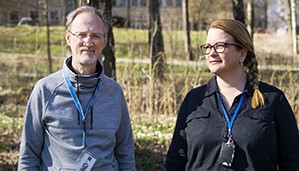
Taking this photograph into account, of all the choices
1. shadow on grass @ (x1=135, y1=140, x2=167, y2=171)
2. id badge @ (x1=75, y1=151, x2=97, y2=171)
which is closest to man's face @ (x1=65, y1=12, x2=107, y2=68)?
id badge @ (x1=75, y1=151, x2=97, y2=171)

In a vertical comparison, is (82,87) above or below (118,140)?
above

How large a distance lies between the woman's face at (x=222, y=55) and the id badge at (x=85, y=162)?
0.84 m

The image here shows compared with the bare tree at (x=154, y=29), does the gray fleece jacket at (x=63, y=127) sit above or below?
below

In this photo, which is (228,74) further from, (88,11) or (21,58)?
(21,58)

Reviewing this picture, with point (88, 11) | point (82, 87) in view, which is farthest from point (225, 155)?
point (88, 11)

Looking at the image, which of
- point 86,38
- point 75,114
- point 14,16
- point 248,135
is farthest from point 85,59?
point 14,16

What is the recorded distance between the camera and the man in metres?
2.95

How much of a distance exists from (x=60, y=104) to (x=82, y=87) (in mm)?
153

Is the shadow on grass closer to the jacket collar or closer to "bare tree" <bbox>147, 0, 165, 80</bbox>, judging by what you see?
the jacket collar

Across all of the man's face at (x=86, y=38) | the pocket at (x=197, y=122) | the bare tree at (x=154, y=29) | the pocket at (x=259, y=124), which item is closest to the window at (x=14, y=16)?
the bare tree at (x=154, y=29)


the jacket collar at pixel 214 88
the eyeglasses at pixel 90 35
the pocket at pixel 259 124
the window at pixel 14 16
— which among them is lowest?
the pocket at pixel 259 124

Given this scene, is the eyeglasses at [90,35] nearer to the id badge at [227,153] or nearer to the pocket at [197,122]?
the pocket at [197,122]

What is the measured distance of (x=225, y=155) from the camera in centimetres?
298

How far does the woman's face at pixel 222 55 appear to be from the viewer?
9.97ft
